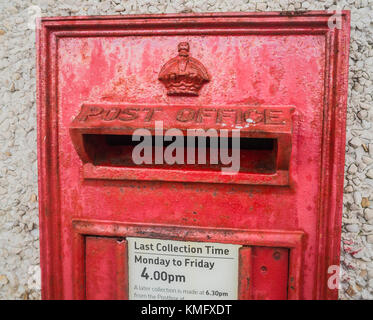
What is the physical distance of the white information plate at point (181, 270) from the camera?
86cm

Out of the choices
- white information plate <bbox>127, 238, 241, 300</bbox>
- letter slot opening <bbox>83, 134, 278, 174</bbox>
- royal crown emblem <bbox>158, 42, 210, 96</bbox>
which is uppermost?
royal crown emblem <bbox>158, 42, 210, 96</bbox>

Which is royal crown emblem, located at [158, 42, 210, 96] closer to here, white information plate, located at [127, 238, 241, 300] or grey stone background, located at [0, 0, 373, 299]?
grey stone background, located at [0, 0, 373, 299]

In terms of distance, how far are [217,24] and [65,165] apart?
2.12 ft

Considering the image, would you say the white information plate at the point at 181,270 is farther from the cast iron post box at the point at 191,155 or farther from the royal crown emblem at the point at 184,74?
the royal crown emblem at the point at 184,74

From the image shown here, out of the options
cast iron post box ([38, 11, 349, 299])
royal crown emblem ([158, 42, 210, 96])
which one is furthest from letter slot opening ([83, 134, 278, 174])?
royal crown emblem ([158, 42, 210, 96])

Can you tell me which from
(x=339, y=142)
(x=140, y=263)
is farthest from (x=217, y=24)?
(x=140, y=263)

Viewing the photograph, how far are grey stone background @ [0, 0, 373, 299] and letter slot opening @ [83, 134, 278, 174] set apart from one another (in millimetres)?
244

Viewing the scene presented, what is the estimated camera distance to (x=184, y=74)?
79 centimetres

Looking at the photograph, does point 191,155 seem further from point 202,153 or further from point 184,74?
point 184,74

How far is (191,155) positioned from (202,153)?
0.03m

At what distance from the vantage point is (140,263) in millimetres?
893

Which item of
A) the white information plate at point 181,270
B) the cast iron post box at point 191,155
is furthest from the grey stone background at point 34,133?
the white information plate at point 181,270

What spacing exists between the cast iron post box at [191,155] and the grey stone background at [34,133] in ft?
0.15

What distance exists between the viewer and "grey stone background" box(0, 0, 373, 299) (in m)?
0.80
